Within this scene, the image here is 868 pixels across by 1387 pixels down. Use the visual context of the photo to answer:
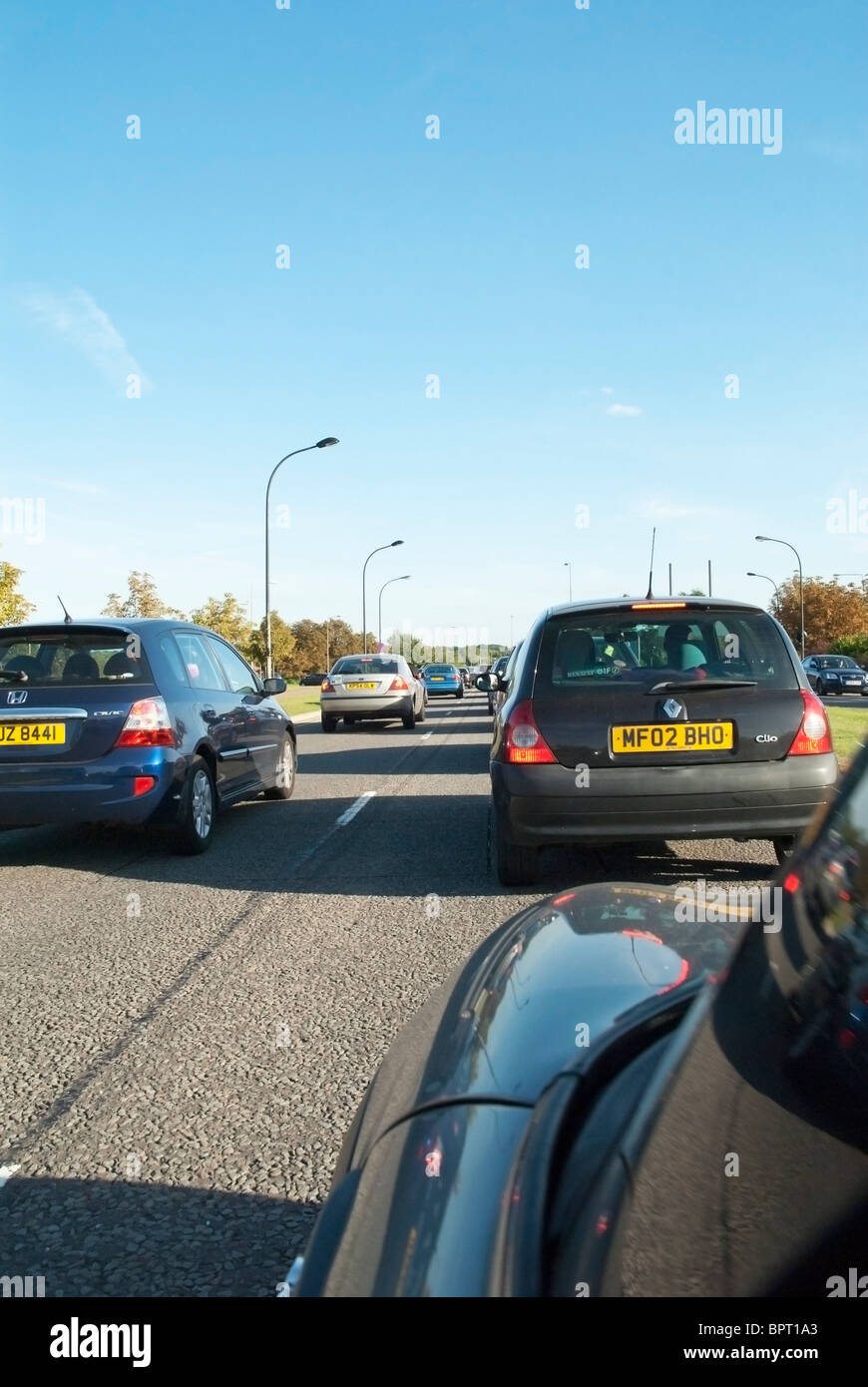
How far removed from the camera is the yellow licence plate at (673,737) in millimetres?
5797

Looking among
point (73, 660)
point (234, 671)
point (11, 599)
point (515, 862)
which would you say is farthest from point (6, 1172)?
point (11, 599)

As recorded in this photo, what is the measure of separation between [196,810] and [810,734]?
4084 mm

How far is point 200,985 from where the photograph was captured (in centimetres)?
447

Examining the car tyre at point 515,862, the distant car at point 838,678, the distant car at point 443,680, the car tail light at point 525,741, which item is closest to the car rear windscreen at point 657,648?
the car tail light at point 525,741

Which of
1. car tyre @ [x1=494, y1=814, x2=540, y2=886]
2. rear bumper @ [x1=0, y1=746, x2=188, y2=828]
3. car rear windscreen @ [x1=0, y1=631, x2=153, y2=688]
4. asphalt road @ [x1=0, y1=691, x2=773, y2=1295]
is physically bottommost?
asphalt road @ [x1=0, y1=691, x2=773, y2=1295]

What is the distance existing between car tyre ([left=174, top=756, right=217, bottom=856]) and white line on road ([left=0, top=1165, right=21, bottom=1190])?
14.6 ft

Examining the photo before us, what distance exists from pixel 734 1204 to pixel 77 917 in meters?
5.34

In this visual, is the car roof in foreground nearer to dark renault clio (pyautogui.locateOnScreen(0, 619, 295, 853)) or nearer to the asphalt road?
the asphalt road

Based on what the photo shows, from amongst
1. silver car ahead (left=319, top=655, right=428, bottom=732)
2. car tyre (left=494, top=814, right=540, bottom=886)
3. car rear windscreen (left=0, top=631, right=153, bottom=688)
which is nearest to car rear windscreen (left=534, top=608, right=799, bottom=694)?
car tyre (left=494, top=814, right=540, bottom=886)

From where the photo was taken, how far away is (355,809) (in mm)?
9836

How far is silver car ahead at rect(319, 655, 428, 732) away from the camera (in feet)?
71.9
